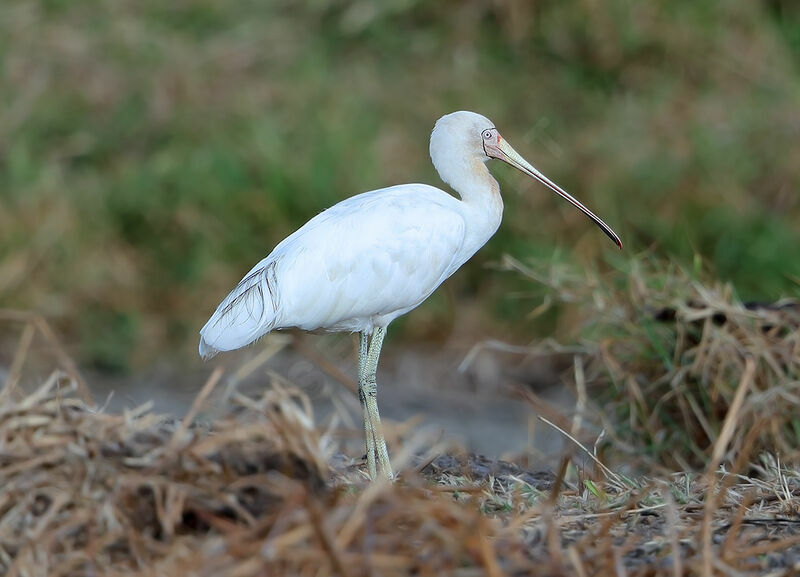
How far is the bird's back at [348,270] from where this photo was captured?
17.6ft

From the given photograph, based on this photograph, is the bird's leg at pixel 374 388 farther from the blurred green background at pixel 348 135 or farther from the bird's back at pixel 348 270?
the blurred green background at pixel 348 135

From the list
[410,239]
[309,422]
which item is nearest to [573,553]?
[309,422]

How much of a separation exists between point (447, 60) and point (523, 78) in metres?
0.71

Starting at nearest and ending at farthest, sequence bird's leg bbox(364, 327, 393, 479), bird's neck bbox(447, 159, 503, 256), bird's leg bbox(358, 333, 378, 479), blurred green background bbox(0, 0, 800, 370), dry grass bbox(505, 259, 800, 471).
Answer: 1. bird's leg bbox(358, 333, 378, 479)
2. bird's leg bbox(364, 327, 393, 479)
3. bird's neck bbox(447, 159, 503, 256)
4. dry grass bbox(505, 259, 800, 471)
5. blurred green background bbox(0, 0, 800, 370)

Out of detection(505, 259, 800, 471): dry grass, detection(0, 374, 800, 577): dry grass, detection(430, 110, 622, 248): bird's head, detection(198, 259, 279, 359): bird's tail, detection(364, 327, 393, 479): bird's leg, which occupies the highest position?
detection(430, 110, 622, 248): bird's head

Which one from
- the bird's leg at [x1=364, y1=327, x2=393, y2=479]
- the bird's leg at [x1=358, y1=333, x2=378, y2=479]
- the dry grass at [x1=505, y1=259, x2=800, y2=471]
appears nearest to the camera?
the bird's leg at [x1=358, y1=333, x2=378, y2=479]

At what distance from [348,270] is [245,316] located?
46cm

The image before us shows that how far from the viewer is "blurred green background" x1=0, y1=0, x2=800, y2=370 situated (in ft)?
31.6

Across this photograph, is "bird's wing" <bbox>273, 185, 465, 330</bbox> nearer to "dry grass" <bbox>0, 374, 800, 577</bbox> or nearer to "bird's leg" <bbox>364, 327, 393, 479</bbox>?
"bird's leg" <bbox>364, 327, 393, 479</bbox>

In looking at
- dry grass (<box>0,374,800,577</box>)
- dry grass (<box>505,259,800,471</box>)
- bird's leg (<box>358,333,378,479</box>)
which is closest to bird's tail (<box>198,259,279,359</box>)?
bird's leg (<box>358,333,378,479</box>)

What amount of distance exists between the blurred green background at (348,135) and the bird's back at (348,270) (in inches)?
115

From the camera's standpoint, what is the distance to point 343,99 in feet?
36.6

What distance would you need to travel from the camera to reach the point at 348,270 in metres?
5.50

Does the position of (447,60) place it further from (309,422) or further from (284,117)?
(309,422)
